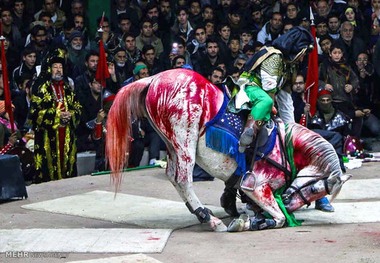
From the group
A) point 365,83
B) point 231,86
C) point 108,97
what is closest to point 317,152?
point 231,86

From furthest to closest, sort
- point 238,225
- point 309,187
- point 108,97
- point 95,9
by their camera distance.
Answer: point 95,9 < point 108,97 < point 309,187 < point 238,225

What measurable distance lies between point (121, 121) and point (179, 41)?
22.0 ft

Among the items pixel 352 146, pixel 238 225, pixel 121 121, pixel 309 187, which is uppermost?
pixel 121 121

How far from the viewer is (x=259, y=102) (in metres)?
9.44

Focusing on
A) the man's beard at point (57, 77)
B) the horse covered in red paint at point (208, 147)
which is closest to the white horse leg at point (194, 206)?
the horse covered in red paint at point (208, 147)

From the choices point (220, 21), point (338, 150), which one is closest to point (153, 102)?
point (338, 150)

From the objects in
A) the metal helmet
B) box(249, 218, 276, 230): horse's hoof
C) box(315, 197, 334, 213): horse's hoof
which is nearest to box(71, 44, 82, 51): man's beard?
the metal helmet

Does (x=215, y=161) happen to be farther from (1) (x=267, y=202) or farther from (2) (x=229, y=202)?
(2) (x=229, y=202)

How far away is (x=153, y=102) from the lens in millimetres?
9430

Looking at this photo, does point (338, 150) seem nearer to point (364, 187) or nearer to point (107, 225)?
point (364, 187)

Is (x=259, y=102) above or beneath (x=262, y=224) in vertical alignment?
above

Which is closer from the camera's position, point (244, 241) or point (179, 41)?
point (244, 241)

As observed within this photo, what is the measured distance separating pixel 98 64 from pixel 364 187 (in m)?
3.77

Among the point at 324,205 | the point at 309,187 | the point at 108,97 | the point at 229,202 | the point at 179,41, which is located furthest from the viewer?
the point at 179,41
